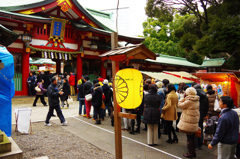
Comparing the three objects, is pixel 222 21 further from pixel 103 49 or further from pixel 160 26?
pixel 160 26

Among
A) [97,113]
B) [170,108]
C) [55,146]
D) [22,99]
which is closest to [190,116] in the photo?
[170,108]

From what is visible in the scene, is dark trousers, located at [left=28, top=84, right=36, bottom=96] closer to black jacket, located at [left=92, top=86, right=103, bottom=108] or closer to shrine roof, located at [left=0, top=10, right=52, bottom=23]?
shrine roof, located at [left=0, top=10, right=52, bottom=23]

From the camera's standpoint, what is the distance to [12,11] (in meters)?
10.7

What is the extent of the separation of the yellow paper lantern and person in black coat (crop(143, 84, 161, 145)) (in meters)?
1.40

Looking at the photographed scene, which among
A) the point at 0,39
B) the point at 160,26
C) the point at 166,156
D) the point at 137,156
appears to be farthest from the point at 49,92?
the point at 160,26

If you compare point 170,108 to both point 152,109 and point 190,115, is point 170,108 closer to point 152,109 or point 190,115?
point 152,109

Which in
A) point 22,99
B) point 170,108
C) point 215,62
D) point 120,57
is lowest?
point 22,99

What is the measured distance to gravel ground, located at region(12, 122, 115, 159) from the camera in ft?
14.7

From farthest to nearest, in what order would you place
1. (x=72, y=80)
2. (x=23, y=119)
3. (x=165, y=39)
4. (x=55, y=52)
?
(x=165, y=39), (x=72, y=80), (x=55, y=52), (x=23, y=119)

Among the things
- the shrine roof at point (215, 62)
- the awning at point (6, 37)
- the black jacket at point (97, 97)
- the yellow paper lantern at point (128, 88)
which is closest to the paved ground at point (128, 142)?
the black jacket at point (97, 97)

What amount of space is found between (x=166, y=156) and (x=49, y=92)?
4702 mm

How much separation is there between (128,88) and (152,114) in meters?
1.75

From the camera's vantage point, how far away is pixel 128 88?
3.75 m

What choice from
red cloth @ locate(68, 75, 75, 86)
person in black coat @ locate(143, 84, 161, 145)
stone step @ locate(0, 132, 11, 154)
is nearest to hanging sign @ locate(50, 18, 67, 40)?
red cloth @ locate(68, 75, 75, 86)
